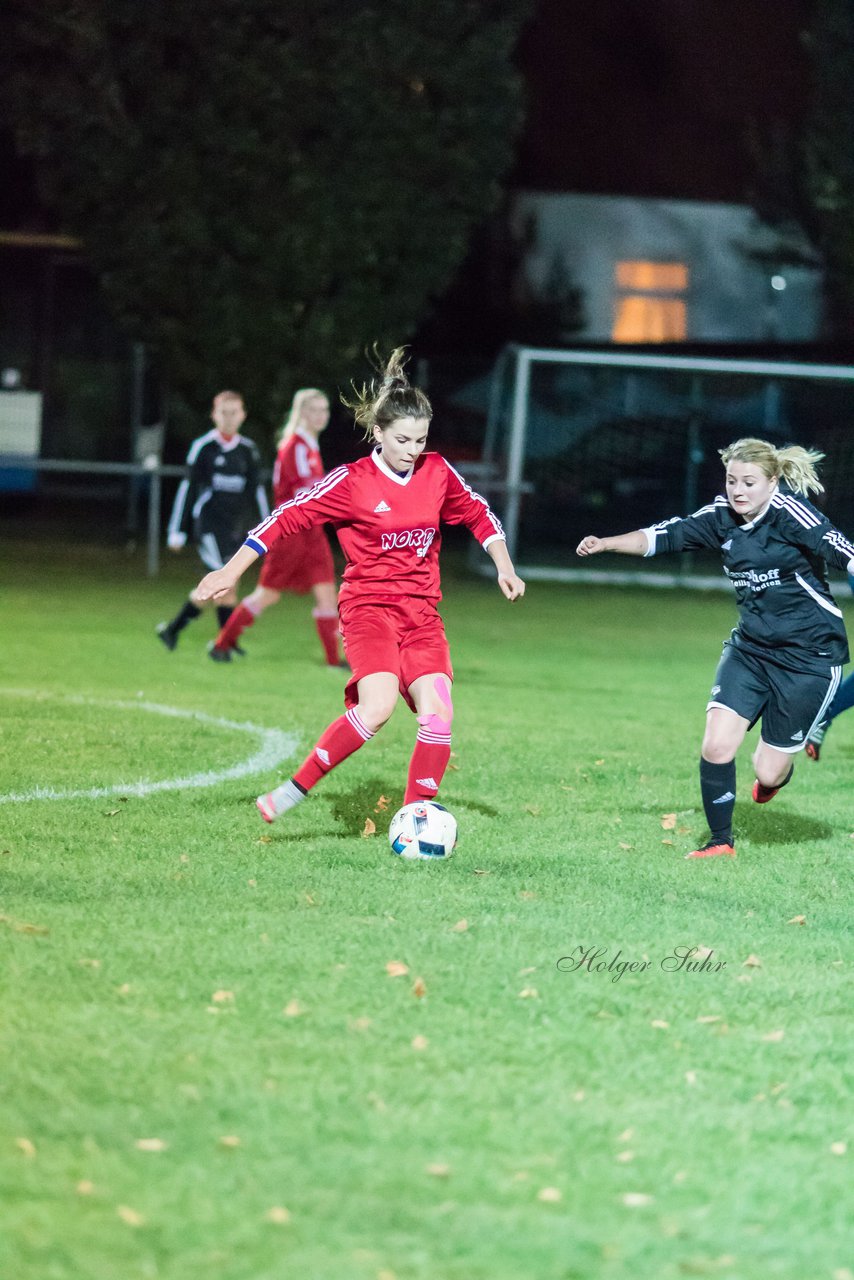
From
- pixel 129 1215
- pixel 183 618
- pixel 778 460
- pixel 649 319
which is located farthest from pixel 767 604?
pixel 649 319

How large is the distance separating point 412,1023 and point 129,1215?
1307 mm

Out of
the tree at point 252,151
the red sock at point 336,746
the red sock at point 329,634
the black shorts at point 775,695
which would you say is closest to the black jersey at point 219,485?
the red sock at point 329,634

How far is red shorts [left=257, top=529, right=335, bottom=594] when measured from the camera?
11586 mm

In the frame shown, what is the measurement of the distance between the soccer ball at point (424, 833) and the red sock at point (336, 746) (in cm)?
36

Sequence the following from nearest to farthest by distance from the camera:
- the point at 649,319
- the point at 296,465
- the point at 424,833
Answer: the point at 424,833
the point at 296,465
the point at 649,319

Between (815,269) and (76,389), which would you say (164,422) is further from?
(815,269)

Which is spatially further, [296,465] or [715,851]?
[296,465]

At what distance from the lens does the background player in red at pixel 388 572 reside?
21.4 ft

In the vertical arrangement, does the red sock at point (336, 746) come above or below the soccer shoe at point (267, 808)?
above

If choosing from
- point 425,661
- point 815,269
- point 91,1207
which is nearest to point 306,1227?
point 91,1207

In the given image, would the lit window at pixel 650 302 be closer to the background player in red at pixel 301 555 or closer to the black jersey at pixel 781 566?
the background player in red at pixel 301 555

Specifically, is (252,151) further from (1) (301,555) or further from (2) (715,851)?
(2) (715,851)

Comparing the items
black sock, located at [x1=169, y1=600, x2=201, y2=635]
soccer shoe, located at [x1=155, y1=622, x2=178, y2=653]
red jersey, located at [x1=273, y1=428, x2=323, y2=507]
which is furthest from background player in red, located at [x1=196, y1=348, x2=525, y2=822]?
soccer shoe, located at [x1=155, y1=622, x2=178, y2=653]

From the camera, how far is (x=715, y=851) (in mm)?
6691
